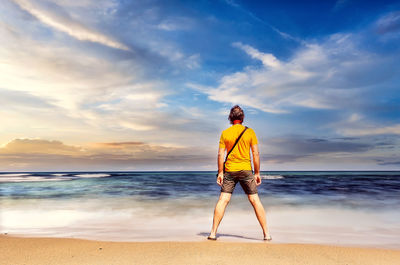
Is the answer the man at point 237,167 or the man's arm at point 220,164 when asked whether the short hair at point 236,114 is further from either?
the man's arm at point 220,164

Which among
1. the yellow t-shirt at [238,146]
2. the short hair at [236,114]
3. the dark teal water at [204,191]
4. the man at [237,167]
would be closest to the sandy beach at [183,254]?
the man at [237,167]

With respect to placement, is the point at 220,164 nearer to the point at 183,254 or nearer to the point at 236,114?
the point at 236,114

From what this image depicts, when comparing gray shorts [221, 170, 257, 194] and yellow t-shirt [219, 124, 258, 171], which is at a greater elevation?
yellow t-shirt [219, 124, 258, 171]

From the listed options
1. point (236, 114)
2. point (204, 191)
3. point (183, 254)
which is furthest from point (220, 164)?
point (204, 191)

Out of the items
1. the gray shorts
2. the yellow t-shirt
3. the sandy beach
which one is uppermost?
the yellow t-shirt

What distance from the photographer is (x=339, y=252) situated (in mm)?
3629

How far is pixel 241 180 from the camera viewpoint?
4.45 metres

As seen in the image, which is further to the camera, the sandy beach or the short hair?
the short hair

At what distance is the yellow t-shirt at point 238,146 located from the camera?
4402 mm

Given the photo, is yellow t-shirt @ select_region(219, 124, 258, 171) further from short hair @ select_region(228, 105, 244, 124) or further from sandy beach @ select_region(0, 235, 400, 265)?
sandy beach @ select_region(0, 235, 400, 265)

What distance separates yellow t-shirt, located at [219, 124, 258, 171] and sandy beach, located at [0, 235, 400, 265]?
1.13 m

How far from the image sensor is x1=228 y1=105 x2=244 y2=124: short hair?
4555 millimetres

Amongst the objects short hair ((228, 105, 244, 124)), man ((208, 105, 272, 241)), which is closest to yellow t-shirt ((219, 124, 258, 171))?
man ((208, 105, 272, 241))

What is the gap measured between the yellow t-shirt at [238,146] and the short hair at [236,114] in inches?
Answer: 6.6
